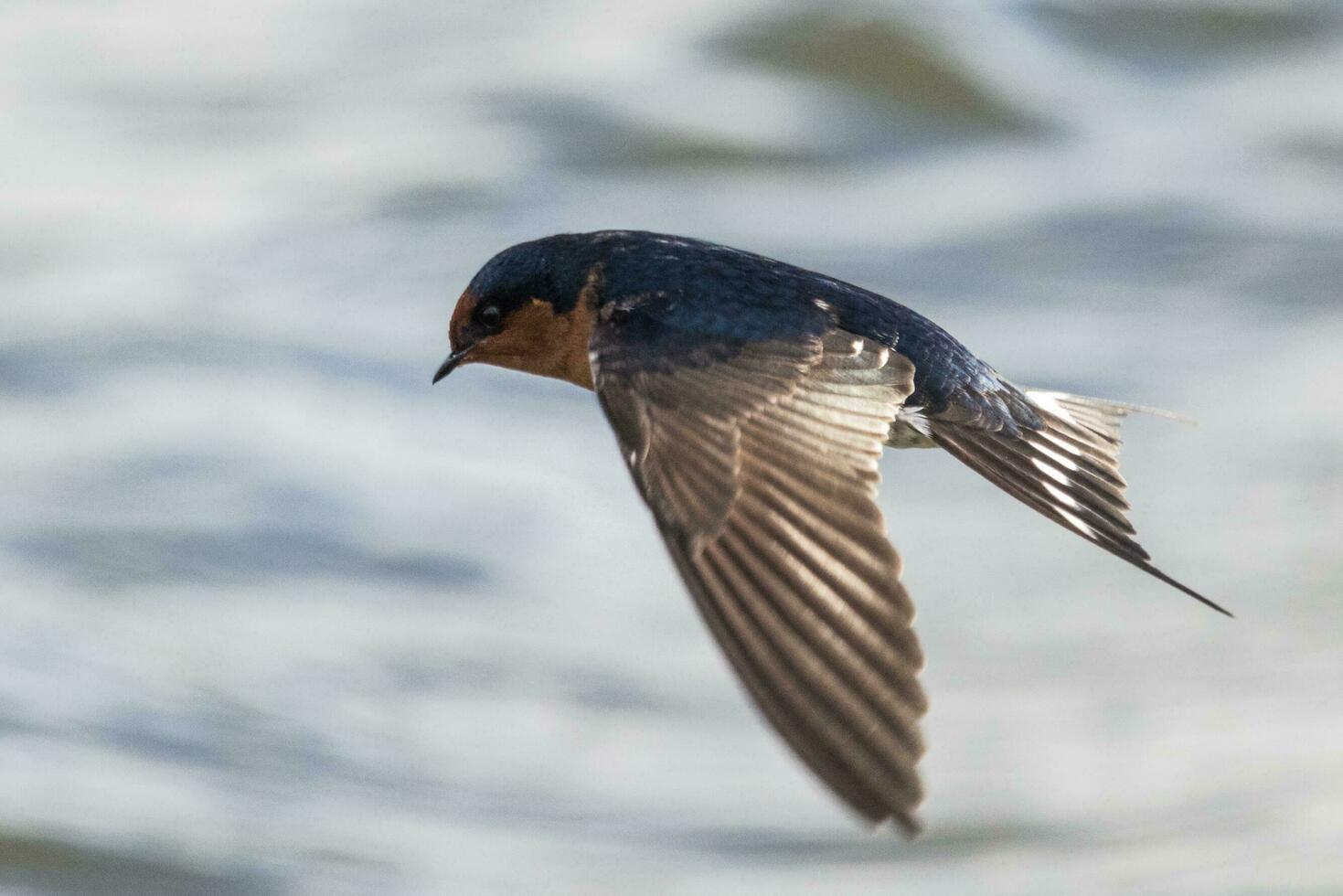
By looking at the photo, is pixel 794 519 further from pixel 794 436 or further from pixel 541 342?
pixel 541 342

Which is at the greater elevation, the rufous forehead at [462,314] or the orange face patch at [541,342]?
the rufous forehead at [462,314]

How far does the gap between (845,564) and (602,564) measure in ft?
12.9

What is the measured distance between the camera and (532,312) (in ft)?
13.0

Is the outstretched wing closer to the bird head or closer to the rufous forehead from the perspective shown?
the bird head

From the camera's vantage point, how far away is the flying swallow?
110 inches

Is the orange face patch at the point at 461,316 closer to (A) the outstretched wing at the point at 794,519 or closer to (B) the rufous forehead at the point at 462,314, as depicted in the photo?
(B) the rufous forehead at the point at 462,314

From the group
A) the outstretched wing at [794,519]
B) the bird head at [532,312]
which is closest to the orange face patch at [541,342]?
the bird head at [532,312]

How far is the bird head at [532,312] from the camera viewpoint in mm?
3902

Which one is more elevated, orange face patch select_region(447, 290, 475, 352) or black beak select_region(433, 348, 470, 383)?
orange face patch select_region(447, 290, 475, 352)

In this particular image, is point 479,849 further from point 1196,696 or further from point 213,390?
point 213,390

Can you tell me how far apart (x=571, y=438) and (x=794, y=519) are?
4.44 metres

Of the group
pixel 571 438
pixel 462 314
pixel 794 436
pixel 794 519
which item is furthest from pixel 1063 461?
pixel 571 438

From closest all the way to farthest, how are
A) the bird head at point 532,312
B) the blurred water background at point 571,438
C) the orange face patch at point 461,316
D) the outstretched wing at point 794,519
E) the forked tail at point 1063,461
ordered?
the outstretched wing at point 794,519 < the forked tail at point 1063,461 < the bird head at point 532,312 < the orange face patch at point 461,316 < the blurred water background at point 571,438

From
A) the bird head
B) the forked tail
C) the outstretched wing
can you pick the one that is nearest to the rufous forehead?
the bird head
